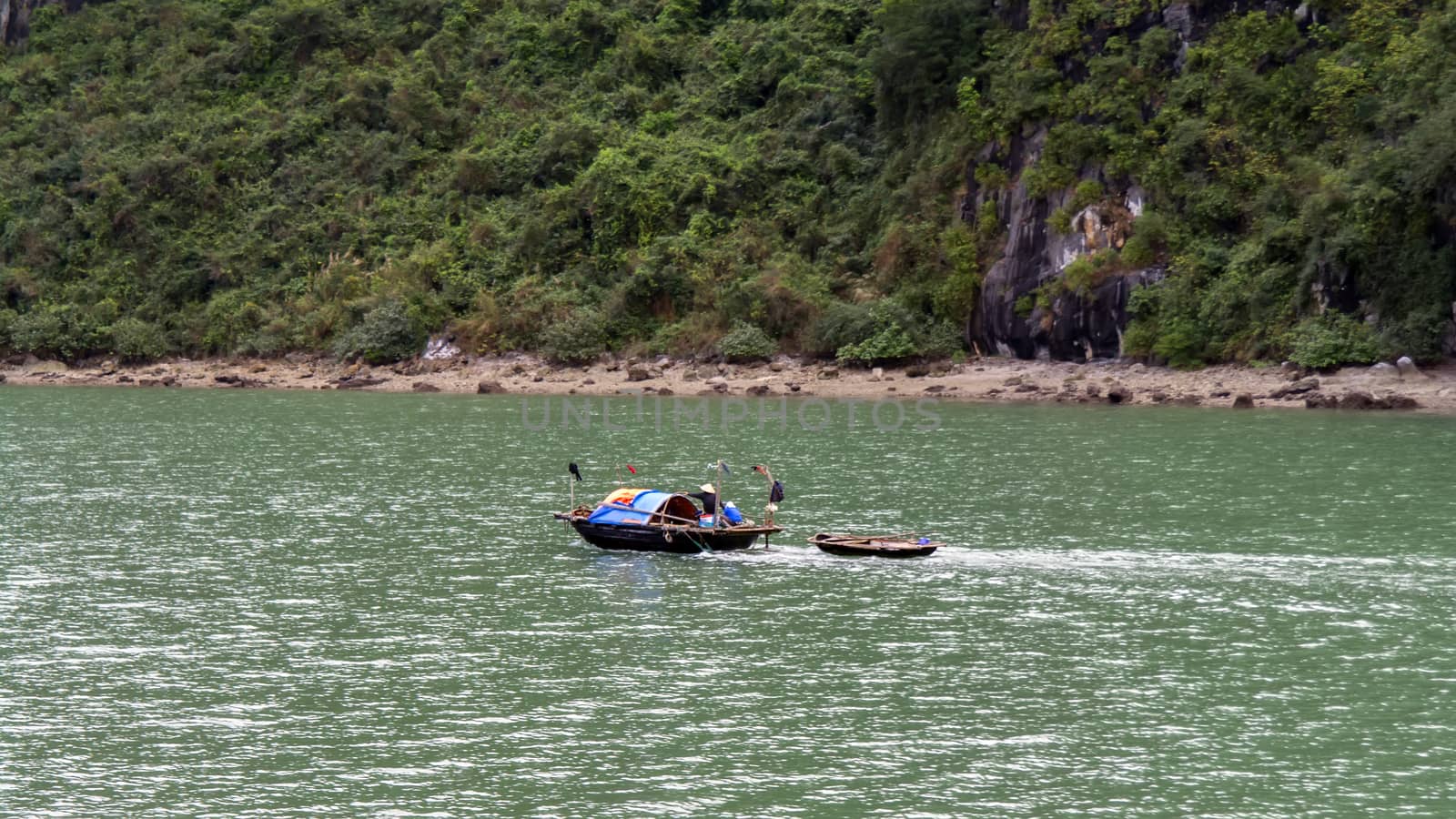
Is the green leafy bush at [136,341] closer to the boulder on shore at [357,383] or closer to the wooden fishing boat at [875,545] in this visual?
the boulder on shore at [357,383]

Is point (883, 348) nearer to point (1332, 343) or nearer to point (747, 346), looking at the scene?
point (747, 346)

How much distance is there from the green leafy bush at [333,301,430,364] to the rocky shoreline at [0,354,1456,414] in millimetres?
921

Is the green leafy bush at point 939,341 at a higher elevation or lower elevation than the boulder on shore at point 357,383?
higher

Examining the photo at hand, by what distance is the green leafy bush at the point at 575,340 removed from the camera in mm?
77500

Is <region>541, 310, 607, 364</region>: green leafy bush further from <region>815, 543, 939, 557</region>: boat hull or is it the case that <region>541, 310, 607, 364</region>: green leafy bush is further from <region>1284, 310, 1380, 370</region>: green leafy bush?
<region>815, 543, 939, 557</region>: boat hull

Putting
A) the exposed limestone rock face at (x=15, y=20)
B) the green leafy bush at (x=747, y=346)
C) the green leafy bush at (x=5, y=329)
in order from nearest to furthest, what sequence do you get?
the green leafy bush at (x=747, y=346) < the green leafy bush at (x=5, y=329) < the exposed limestone rock face at (x=15, y=20)

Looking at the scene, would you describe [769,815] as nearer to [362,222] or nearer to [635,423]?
[635,423]

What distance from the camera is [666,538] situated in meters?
32.7

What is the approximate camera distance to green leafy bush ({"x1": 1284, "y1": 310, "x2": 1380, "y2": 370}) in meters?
59.8

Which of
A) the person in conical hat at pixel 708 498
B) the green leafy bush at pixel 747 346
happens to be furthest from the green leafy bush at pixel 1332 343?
the person in conical hat at pixel 708 498

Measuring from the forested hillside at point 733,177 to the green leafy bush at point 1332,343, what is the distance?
0.39ft

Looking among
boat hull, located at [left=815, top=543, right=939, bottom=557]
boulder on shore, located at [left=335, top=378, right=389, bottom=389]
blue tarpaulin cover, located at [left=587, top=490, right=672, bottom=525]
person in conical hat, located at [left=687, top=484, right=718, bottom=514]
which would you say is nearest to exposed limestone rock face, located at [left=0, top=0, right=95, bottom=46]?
boulder on shore, located at [left=335, top=378, right=389, bottom=389]

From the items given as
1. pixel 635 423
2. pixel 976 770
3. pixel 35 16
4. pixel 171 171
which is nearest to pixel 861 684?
pixel 976 770

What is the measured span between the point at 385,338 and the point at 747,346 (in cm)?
2033
